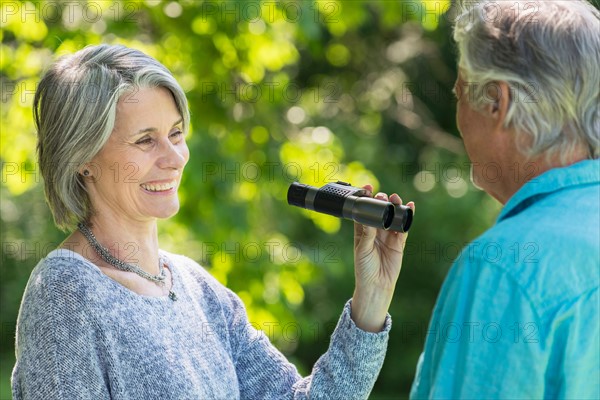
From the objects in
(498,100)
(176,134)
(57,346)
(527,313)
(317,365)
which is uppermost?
(498,100)

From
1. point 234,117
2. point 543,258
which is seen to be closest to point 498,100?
point 543,258

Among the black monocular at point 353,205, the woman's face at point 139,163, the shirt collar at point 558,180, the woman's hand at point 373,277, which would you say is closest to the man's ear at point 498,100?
the shirt collar at point 558,180

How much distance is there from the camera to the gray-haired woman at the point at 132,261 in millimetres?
1859

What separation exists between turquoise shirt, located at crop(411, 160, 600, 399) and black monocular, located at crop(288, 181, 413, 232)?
0.33 meters

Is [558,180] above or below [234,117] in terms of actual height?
above

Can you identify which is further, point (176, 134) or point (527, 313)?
point (176, 134)

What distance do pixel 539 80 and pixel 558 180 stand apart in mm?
190

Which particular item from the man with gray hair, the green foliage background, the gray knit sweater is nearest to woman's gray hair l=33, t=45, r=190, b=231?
the gray knit sweater

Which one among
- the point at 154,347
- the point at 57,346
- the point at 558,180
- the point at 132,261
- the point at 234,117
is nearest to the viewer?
the point at 558,180

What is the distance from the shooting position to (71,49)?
350 centimetres

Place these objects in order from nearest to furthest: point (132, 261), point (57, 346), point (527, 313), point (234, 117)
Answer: point (527, 313) → point (57, 346) → point (132, 261) → point (234, 117)

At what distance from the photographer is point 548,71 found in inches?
60.1

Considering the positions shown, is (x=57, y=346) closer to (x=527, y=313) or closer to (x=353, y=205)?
(x=353, y=205)

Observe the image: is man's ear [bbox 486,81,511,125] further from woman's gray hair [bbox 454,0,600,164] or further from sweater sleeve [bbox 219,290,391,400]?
sweater sleeve [bbox 219,290,391,400]
